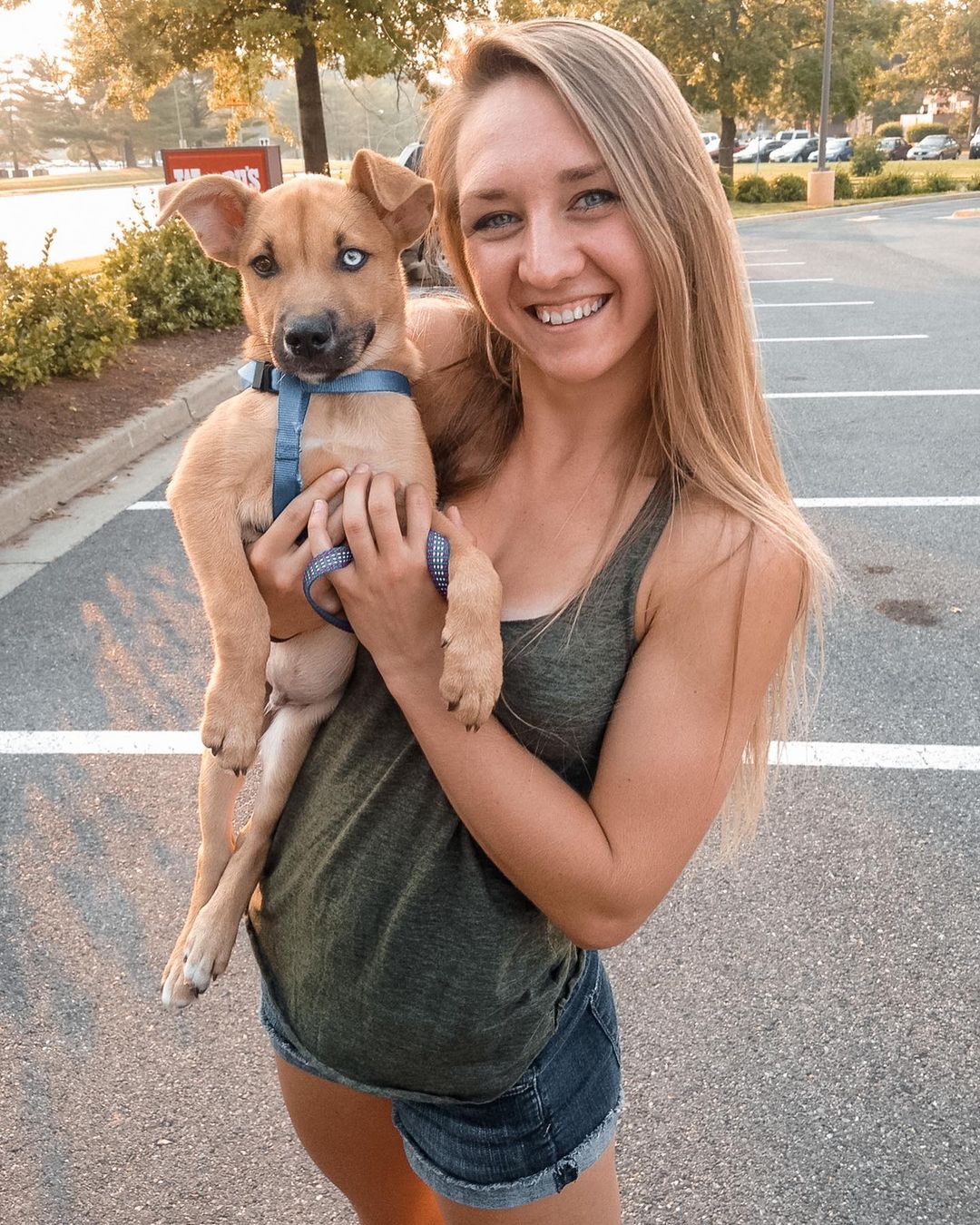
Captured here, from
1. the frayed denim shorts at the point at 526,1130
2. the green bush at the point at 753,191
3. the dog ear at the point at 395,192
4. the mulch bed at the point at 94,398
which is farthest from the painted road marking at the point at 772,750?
the green bush at the point at 753,191

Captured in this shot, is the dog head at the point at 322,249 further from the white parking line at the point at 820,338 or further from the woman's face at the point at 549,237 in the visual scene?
the white parking line at the point at 820,338

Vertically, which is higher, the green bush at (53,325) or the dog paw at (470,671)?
the dog paw at (470,671)

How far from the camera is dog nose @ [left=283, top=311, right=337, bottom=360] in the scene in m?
2.29

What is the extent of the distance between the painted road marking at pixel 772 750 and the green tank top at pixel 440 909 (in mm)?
2397

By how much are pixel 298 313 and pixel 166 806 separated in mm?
2085

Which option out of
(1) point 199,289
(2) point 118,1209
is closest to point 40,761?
(2) point 118,1209

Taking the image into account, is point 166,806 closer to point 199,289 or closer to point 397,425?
point 397,425

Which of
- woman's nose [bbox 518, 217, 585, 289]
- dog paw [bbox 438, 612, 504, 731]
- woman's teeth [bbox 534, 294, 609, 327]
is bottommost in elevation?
dog paw [bbox 438, 612, 504, 731]

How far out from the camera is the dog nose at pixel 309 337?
2287 mm

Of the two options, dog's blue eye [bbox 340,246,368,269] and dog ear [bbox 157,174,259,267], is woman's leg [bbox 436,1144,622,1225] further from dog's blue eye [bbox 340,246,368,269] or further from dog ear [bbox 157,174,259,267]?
dog ear [bbox 157,174,259,267]

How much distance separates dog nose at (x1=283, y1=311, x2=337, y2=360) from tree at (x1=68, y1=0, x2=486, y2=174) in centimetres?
1440

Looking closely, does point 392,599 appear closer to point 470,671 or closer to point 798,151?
point 470,671

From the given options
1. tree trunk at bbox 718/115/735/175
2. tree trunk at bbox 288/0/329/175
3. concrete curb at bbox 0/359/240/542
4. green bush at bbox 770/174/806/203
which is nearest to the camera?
concrete curb at bbox 0/359/240/542

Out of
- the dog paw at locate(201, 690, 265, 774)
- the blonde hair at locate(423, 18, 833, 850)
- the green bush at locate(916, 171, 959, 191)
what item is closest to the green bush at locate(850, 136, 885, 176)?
the green bush at locate(916, 171, 959, 191)
